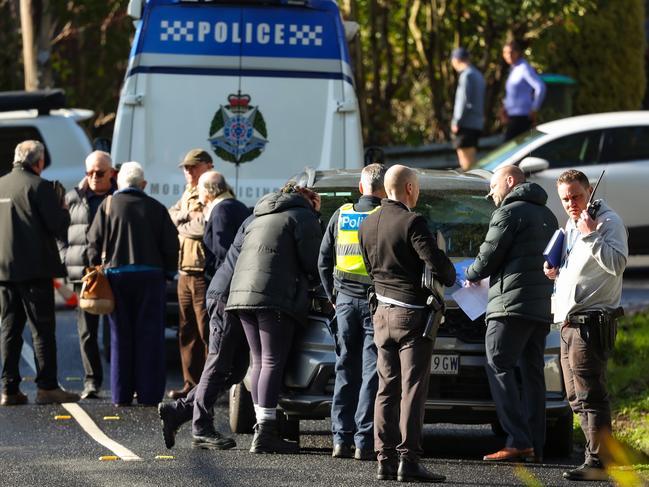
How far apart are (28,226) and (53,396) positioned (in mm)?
1201

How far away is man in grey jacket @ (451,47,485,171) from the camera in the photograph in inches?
750

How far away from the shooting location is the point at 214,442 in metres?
9.57

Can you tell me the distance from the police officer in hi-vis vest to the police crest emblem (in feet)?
13.7

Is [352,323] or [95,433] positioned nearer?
[352,323]

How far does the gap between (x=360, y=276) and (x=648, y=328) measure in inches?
189

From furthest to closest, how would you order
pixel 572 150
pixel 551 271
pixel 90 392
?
pixel 572 150
pixel 90 392
pixel 551 271

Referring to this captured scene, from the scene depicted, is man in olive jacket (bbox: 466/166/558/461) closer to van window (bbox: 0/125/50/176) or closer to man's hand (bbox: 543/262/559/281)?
man's hand (bbox: 543/262/559/281)

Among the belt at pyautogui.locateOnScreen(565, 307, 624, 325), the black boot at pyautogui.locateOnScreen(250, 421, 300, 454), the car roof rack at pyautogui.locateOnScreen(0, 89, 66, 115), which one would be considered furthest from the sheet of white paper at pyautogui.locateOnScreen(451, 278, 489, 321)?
the car roof rack at pyautogui.locateOnScreen(0, 89, 66, 115)

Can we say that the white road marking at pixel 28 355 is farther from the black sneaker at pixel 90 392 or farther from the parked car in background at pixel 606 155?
the parked car in background at pixel 606 155

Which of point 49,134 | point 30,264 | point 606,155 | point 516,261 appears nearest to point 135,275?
point 30,264

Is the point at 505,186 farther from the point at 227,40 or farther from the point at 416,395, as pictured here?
the point at 227,40

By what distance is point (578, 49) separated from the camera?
2450cm

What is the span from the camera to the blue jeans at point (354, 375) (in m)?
9.10

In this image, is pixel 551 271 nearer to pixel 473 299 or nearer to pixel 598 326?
pixel 598 326
